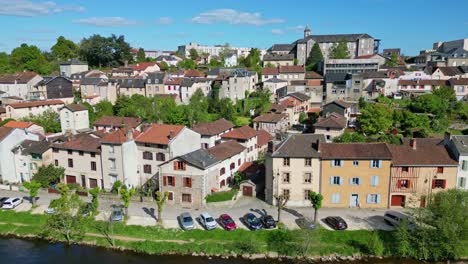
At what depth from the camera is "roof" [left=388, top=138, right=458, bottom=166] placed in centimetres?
3556

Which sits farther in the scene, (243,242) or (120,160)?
(120,160)

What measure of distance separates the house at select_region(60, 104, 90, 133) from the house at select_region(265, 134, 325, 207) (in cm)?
3775

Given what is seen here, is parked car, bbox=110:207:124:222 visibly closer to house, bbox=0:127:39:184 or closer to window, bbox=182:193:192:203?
window, bbox=182:193:192:203

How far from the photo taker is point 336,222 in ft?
106

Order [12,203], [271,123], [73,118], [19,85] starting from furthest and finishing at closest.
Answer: [19,85] → [73,118] → [271,123] → [12,203]

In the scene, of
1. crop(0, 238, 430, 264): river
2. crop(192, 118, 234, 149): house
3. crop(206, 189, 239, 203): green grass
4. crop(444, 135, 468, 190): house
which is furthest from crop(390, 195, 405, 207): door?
crop(192, 118, 234, 149): house

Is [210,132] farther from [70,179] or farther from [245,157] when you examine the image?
[70,179]

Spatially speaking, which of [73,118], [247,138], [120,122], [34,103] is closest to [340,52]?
[247,138]

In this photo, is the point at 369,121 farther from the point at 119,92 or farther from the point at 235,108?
the point at 119,92

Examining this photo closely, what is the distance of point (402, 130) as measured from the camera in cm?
5466

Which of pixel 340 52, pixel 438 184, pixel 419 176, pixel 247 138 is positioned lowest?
pixel 438 184

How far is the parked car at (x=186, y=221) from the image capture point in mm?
32875

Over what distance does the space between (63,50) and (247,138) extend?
95107 mm

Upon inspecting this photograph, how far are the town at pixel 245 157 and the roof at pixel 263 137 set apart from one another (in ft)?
1.10
